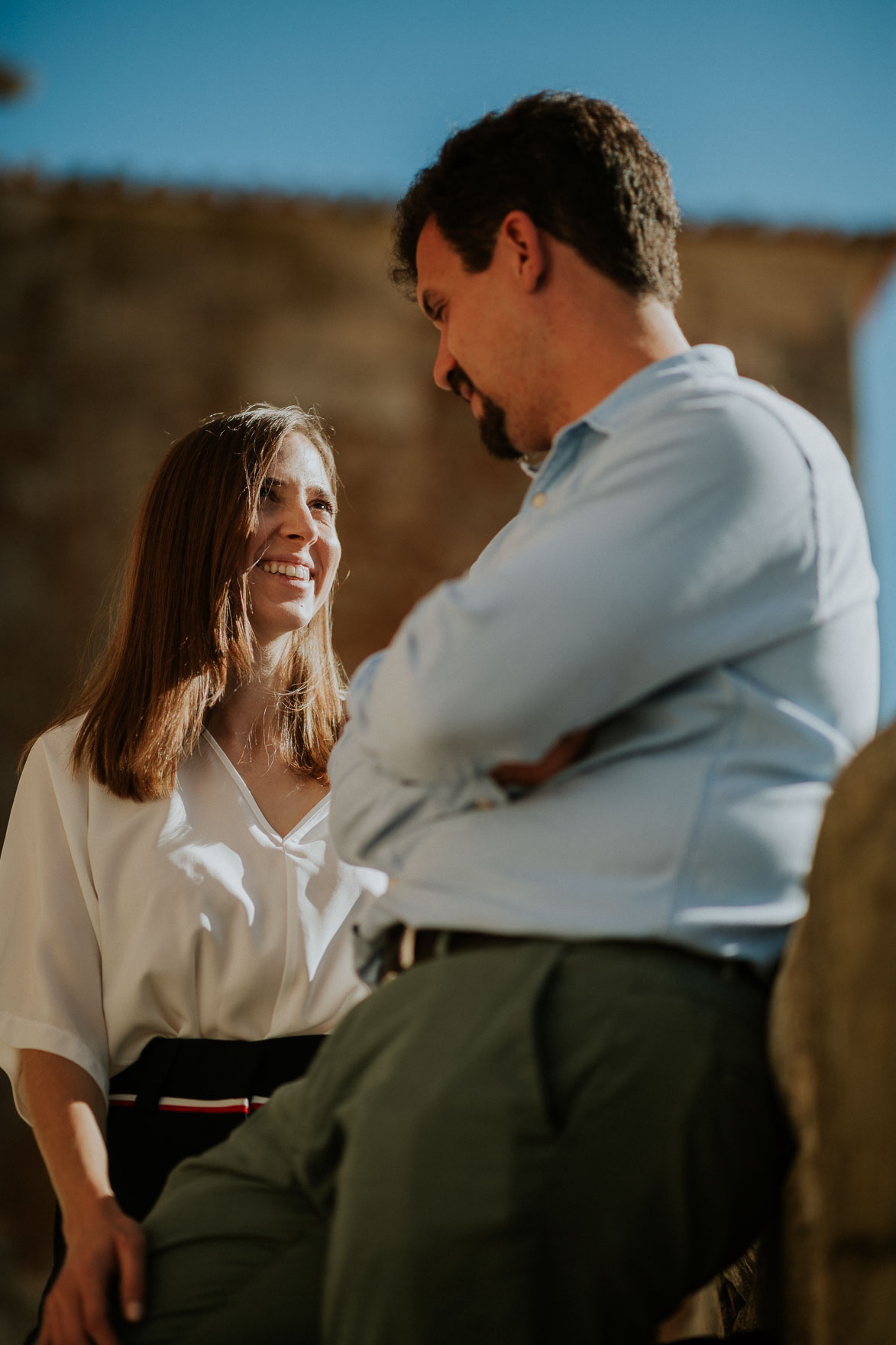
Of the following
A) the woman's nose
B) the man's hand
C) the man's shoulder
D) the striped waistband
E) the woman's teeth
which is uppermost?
the man's shoulder

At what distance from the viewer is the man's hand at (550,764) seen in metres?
1.83

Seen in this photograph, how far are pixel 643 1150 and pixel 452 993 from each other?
0.30 m

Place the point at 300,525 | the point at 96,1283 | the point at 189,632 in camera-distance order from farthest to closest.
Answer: the point at 300,525, the point at 189,632, the point at 96,1283

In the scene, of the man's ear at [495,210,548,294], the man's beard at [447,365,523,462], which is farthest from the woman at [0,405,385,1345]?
the man's ear at [495,210,548,294]

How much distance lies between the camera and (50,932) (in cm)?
268

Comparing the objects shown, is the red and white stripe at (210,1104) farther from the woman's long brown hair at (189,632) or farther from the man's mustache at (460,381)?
the man's mustache at (460,381)

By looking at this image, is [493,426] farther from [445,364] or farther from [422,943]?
[422,943]

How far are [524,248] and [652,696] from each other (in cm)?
97

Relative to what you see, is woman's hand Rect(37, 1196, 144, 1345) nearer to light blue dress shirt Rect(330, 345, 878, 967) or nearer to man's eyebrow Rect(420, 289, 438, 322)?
light blue dress shirt Rect(330, 345, 878, 967)

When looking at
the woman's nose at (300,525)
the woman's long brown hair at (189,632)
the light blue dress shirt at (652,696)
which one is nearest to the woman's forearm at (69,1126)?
the woman's long brown hair at (189,632)

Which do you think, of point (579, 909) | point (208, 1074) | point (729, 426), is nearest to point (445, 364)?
point (729, 426)

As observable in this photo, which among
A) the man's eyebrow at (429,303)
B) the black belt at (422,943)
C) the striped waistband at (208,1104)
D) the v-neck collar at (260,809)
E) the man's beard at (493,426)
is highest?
the man's eyebrow at (429,303)

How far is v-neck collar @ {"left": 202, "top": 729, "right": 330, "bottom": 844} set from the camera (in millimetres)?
2920

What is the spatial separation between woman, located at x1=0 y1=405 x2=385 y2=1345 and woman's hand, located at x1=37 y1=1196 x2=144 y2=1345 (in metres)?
0.06
